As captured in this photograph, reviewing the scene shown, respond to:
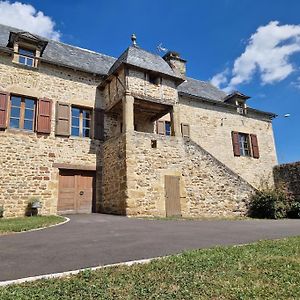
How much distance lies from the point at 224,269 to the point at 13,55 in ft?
38.7

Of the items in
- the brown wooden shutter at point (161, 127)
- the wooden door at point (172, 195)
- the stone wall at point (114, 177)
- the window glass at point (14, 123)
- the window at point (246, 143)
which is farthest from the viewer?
the window at point (246, 143)

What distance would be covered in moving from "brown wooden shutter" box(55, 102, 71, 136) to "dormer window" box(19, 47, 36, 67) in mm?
2108

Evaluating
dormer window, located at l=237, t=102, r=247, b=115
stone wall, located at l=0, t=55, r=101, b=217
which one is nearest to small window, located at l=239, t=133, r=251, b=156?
dormer window, located at l=237, t=102, r=247, b=115

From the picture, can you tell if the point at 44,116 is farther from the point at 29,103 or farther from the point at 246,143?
the point at 246,143

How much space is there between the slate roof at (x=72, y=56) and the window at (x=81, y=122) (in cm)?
199

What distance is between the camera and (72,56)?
1401 centimetres

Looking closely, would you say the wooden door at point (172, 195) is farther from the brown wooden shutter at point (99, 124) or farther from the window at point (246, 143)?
the window at point (246, 143)

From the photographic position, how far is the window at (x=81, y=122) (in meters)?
12.4

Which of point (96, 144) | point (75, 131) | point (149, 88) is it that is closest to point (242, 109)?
point (149, 88)

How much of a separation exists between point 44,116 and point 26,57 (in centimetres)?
278

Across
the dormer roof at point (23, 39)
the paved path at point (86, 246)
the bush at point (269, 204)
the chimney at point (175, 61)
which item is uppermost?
the chimney at point (175, 61)

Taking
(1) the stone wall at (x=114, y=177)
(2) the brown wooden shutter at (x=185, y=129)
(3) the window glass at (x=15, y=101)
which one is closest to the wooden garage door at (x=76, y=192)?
(1) the stone wall at (x=114, y=177)

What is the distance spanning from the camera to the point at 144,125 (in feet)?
47.0

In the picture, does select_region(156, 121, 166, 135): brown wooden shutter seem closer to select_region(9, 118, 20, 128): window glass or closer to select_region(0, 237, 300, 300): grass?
select_region(9, 118, 20, 128): window glass
